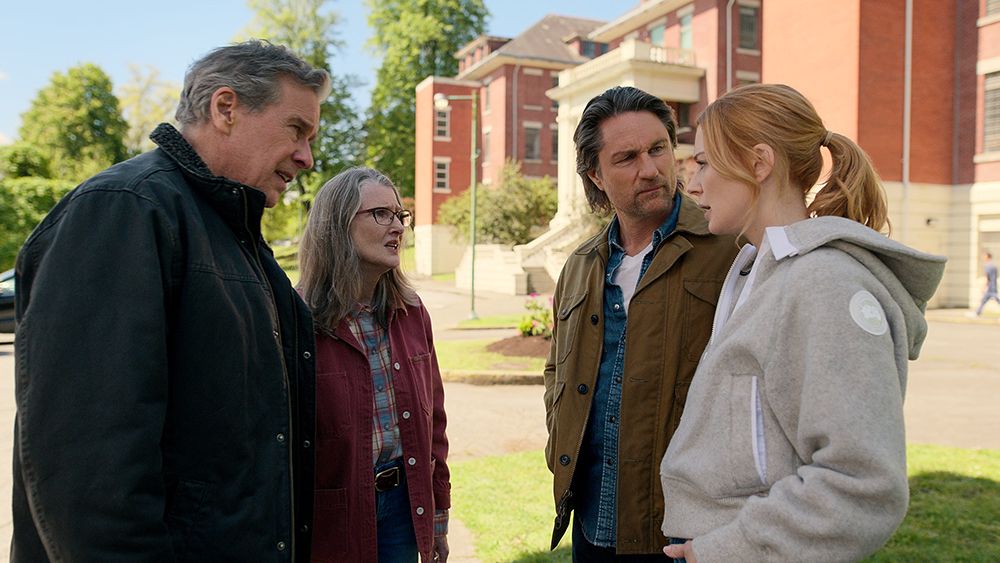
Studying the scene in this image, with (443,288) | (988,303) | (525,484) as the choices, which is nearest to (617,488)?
(525,484)

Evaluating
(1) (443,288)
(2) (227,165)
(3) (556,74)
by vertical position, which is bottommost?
(1) (443,288)

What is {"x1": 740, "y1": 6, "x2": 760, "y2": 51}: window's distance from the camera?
32.9m

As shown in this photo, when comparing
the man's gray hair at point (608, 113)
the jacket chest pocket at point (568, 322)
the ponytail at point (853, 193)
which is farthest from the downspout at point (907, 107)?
the ponytail at point (853, 193)

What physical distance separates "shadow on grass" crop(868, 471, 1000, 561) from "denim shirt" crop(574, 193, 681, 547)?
7.80ft

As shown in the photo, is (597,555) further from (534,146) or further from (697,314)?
(534,146)

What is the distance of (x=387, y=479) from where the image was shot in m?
2.90

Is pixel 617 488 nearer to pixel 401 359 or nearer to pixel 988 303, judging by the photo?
pixel 401 359

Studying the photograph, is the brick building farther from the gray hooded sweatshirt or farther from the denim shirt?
the gray hooded sweatshirt

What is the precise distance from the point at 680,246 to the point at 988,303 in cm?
2555

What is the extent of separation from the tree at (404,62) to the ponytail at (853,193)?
48.6 metres

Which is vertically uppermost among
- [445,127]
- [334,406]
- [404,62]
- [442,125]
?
[404,62]

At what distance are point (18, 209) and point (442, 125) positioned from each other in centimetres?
2525

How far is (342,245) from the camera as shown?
3.10 meters

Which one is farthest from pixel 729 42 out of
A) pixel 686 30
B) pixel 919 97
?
pixel 919 97
